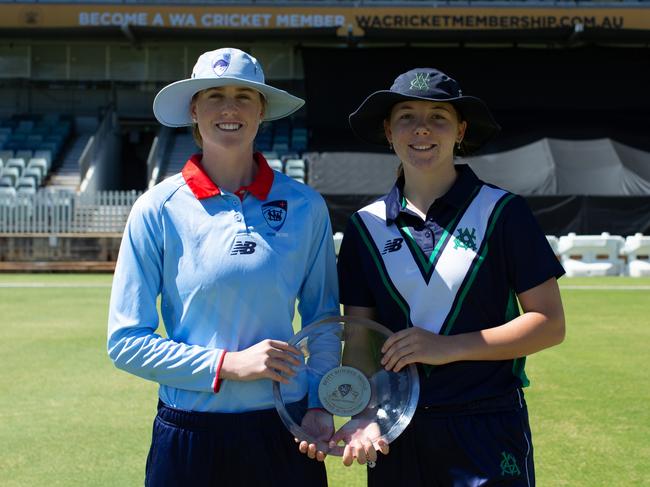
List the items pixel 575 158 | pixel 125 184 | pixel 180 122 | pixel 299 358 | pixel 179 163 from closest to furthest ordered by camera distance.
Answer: pixel 299 358 → pixel 180 122 → pixel 575 158 → pixel 179 163 → pixel 125 184

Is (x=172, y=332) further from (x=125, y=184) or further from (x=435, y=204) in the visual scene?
(x=125, y=184)

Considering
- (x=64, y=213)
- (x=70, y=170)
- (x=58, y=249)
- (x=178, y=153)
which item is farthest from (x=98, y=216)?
(x=178, y=153)

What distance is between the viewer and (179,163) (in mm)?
29625

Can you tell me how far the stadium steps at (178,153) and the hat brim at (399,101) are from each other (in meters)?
25.6

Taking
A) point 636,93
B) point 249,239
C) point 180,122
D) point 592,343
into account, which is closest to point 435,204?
point 249,239

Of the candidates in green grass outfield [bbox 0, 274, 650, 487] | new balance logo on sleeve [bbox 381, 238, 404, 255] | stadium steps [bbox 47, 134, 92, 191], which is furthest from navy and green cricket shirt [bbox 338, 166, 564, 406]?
stadium steps [bbox 47, 134, 92, 191]

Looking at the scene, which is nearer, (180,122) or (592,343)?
(180,122)

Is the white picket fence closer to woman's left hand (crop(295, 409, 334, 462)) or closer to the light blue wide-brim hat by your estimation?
the light blue wide-brim hat

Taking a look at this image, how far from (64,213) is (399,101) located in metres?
21.4

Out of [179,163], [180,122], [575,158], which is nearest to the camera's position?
[180,122]

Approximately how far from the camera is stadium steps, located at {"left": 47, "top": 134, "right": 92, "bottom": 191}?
28.3 metres

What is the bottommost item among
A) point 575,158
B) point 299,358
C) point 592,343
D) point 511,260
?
point 592,343

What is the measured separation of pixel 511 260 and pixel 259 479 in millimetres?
1026

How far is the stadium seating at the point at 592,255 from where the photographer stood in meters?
18.4
